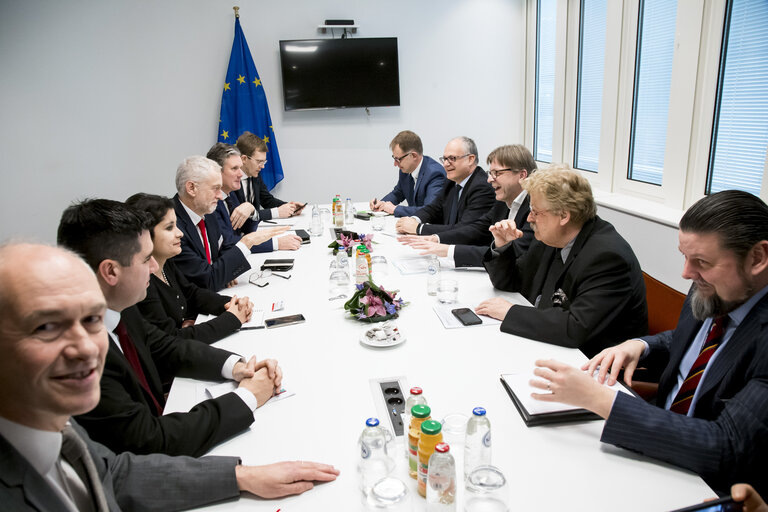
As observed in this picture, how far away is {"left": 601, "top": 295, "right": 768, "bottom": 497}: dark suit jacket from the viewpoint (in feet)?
4.16

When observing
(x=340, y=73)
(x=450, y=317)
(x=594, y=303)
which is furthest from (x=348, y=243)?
(x=340, y=73)

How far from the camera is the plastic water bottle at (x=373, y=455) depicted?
4.19 feet

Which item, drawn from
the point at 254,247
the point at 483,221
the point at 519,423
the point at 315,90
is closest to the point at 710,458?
the point at 519,423

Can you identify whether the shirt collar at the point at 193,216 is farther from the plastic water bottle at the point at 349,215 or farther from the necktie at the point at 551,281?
the necktie at the point at 551,281

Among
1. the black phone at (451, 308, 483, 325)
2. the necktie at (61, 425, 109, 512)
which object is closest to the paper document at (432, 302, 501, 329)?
the black phone at (451, 308, 483, 325)

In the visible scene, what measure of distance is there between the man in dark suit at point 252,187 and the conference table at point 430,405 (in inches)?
79.9

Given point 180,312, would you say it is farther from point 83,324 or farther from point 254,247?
point 83,324

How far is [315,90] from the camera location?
6266 millimetres

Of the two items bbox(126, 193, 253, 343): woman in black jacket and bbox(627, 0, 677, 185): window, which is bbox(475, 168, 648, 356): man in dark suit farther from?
bbox(627, 0, 677, 185): window

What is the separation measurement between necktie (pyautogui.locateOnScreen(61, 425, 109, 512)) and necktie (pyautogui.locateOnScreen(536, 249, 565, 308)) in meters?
1.93

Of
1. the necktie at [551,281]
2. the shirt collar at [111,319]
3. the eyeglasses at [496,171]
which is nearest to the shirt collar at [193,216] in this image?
the shirt collar at [111,319]

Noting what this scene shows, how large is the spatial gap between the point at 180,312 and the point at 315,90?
175 inches

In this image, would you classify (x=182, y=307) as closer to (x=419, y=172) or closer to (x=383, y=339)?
(x=383, y=339)

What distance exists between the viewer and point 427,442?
1.18 m
